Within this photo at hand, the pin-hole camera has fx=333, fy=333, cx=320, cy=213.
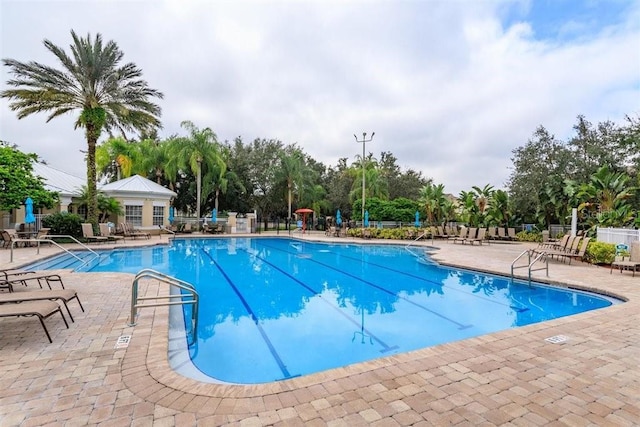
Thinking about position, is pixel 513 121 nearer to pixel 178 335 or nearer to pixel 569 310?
pixel 569 310

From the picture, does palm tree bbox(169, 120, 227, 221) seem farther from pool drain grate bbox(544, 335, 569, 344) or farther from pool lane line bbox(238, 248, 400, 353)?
pool drain grate bbox(544, 335, 569, 344)

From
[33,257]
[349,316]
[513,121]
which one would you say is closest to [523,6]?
[513,121]

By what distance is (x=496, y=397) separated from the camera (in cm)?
293

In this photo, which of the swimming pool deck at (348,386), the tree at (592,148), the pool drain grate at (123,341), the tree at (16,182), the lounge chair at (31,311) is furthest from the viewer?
the tree at (592,148)

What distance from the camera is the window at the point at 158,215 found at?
80.1 ft

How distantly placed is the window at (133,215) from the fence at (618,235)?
25880mm

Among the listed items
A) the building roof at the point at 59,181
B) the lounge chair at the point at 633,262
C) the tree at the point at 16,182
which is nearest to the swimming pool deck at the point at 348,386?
the lounge chair at the point at 633,262

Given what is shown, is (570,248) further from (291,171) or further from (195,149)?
(195,149)

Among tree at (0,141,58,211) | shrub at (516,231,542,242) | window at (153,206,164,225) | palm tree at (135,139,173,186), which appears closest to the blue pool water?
tree at (0,141,58,211)

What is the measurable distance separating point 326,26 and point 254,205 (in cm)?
2420

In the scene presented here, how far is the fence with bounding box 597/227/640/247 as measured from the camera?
10.7 meters

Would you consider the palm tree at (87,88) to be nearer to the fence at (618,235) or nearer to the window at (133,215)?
the window at (133,215)

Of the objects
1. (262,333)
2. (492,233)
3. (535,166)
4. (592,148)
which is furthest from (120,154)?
(592,148)

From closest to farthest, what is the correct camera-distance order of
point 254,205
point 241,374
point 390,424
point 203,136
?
point 390,424, point 241,374, point 203,136, point 254,205
